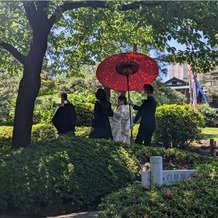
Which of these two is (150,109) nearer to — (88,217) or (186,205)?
(88,217)

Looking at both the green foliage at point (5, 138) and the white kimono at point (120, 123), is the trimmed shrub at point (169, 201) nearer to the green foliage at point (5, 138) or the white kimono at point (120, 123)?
the white kimono at point (120, 123)

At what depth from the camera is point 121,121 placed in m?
8.08

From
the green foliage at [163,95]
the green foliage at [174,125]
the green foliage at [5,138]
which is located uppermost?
the green foliage at [163,95]

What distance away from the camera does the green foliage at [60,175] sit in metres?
4.71

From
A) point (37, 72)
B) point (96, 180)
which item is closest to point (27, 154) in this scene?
point (96, 180)

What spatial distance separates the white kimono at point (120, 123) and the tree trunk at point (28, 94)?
1944mm

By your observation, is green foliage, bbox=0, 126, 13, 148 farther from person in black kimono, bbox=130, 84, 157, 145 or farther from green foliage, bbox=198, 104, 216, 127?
green foliage, bbox=198, 104, 216, 127

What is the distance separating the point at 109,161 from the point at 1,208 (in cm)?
163

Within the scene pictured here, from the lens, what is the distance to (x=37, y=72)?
715 centimetres

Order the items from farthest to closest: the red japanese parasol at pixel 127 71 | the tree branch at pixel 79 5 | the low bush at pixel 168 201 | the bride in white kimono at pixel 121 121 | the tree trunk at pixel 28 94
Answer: the bride in white kimono at pixel 121 121, the red japanese parasol at pixel 127 71, the tree trunk at pixel 28 94, the tree branch at pixel 79 5, the low bush at pixel 168 201

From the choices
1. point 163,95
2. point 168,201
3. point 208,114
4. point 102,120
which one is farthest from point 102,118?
point 208,114

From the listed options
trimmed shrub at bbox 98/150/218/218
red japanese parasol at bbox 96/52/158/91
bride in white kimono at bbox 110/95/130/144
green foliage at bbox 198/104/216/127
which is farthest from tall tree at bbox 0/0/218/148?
green foliage at bbox 198/104/216/127

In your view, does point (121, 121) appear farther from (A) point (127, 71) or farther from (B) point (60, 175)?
(B) point (60, 175)

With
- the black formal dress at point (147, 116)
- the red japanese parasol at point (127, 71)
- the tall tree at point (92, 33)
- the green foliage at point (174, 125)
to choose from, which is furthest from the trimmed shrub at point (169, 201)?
the green foliage at point (174, 125)
